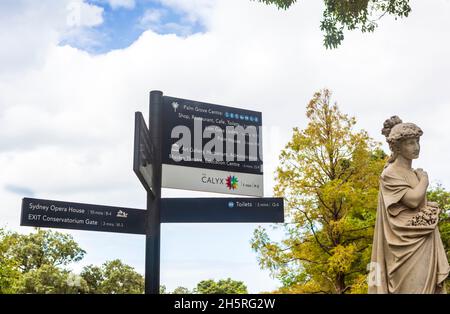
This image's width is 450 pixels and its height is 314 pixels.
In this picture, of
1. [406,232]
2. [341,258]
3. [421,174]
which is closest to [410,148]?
[421,174]

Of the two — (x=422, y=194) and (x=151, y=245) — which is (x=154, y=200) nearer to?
(x=151, y=245)

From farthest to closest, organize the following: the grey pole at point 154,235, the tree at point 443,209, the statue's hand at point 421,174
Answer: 1. the tree at point 443,209
2. the grey pole at point 154,235
3. the statue's hand at point 421,174

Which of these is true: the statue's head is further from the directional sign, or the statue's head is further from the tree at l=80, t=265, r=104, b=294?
the tree at l=80, t=265, r=104, b=294

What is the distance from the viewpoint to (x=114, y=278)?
134 feet

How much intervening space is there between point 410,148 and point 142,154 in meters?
3.26

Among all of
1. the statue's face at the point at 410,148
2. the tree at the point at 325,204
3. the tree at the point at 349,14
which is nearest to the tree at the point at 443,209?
the tree at the point at 325,204

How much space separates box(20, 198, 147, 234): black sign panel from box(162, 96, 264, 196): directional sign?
1.06 m

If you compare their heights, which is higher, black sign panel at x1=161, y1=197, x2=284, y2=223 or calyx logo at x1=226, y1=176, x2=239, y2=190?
calyx logo at x1=226, y1=176, x2=239, y2=190

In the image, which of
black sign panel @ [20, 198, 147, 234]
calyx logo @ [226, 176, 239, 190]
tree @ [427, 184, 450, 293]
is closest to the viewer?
black sign panel @ [20, 198, 147, 234]

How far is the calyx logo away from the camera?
9.83 m

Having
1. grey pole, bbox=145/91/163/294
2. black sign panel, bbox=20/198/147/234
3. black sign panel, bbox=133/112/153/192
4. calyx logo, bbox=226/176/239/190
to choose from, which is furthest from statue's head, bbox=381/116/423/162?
calyx logo, bbox=226/176/239/190

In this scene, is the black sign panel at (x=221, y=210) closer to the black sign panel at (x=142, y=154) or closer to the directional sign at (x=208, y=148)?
the directional sign at (x=208, y=148)

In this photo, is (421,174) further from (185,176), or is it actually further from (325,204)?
(325,204)

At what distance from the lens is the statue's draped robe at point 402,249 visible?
5734 mm
